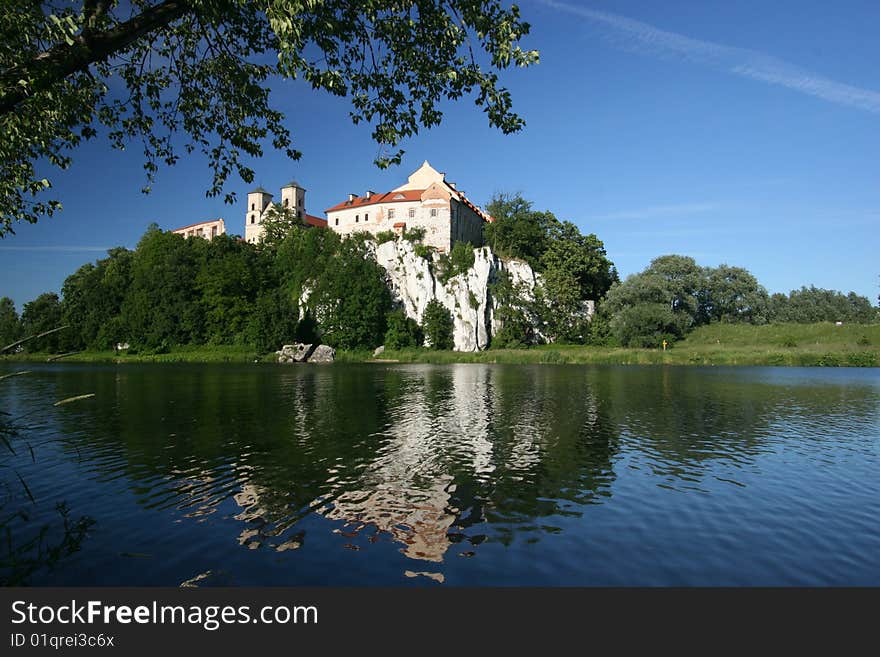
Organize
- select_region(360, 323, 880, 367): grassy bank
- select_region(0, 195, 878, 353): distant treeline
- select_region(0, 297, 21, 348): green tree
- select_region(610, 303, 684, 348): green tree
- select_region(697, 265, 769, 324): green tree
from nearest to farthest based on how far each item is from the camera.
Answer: select_region(360, 323, 880, 367): grassy bank
select_region(610, 303, 684, 348): green tree
select_region(0, 195, 878, 353): distant treeline
select_region(0, 297, 21, 348): green tree
select_region(697, 265, 769, 324): green tree

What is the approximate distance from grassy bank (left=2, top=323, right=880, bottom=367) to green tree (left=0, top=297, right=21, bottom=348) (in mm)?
7886

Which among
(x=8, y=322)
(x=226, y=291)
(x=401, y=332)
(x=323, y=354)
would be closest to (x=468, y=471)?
(x=323, y=354)

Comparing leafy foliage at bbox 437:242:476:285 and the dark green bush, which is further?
leafy foliage at bbox 437:242:476:285

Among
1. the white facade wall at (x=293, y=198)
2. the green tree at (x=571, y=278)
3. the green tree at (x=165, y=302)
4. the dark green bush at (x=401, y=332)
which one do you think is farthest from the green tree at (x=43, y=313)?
the green tree at (x=571, y=278)

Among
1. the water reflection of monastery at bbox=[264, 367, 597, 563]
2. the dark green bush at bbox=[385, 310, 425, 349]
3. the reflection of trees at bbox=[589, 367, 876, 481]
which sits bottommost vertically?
the reflection of trees at bbox=[589, 367, 876, 481]

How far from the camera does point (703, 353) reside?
64.7 metres

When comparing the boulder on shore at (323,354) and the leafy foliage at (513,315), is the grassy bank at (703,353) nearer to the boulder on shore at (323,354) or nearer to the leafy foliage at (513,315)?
the boulder on shore at (323,354)

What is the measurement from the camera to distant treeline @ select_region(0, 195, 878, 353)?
79.8 m

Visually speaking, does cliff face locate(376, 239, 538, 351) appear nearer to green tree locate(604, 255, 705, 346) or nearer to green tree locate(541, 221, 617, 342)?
green tree locate(541, 221, 617, 342)

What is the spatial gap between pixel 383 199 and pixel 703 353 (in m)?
Result: 61.5

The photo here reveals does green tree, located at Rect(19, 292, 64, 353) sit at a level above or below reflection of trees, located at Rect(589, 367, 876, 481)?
above

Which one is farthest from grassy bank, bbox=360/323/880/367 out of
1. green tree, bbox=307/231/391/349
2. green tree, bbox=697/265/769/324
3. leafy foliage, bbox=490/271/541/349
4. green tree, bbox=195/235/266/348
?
green tree, bbox=195/235/266/348

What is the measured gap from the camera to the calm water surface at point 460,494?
7.66 meters

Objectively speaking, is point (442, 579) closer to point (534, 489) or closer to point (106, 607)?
point (106, 607)
